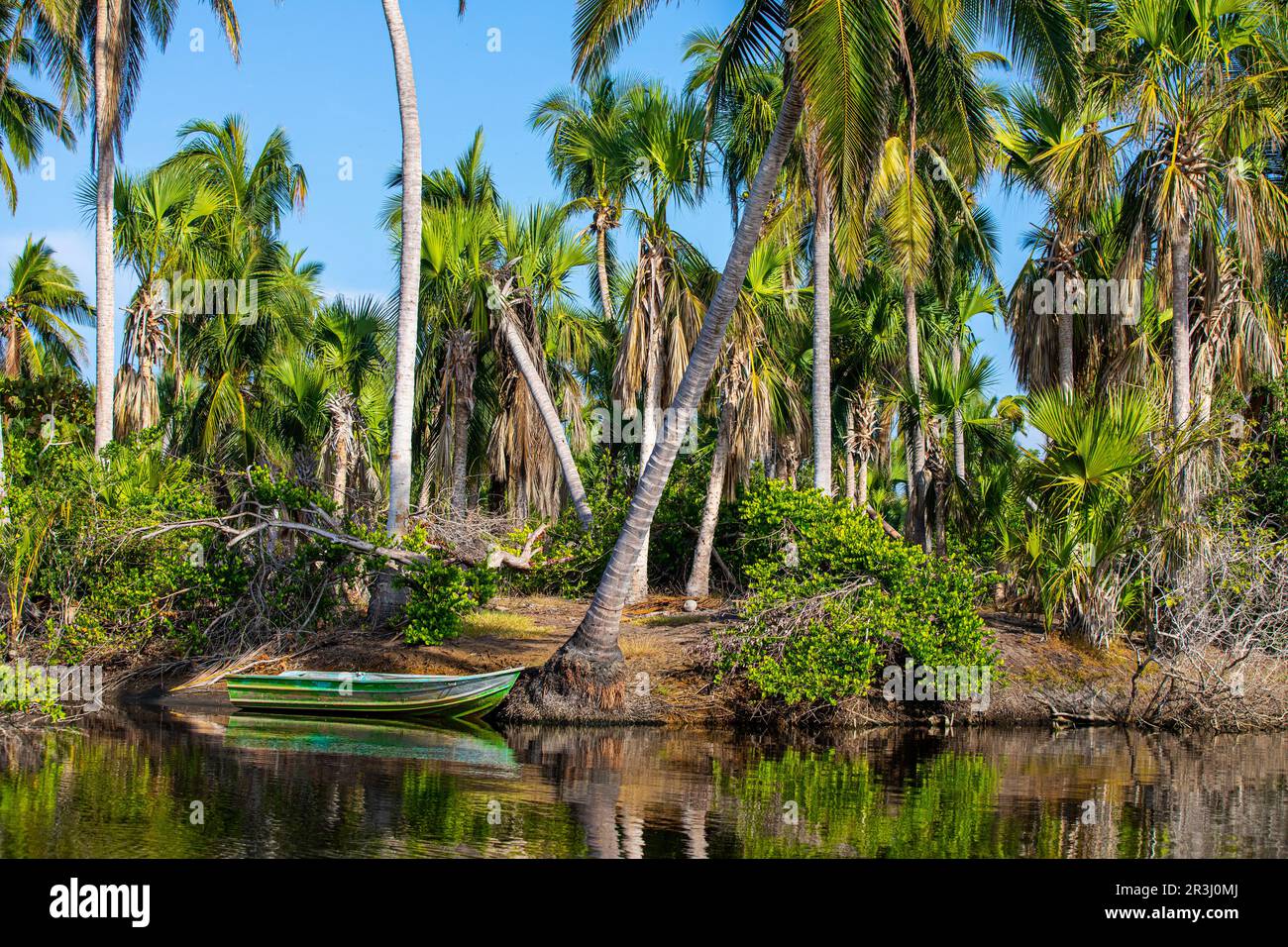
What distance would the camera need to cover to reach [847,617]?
18.0m

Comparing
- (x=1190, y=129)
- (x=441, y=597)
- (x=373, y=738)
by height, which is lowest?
(x=373, y=738)

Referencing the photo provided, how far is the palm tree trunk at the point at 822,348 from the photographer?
21125mm

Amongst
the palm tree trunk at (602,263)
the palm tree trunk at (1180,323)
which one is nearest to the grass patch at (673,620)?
the palm tree trunk at (602,263)

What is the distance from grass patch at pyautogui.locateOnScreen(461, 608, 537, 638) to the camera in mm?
21109

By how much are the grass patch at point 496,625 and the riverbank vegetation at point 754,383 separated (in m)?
1.08

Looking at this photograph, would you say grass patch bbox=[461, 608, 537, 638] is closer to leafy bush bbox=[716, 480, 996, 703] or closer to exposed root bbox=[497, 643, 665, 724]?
exposed root bbox=[497, 643, 665, 724]

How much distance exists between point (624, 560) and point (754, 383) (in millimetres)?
7041

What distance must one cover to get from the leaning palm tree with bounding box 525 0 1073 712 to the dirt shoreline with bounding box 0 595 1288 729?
0.76 m

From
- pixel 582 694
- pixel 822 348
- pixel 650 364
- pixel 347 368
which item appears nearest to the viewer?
pixel 582 694

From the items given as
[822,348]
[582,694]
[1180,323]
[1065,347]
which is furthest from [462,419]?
[1180,323]

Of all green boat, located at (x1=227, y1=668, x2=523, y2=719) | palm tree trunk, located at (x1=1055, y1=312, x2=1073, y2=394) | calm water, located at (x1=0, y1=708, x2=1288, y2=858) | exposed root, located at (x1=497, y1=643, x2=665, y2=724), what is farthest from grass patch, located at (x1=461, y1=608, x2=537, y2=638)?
palm tree trunk, located at (x1=1055, y1=312, x2=1073, y2=394)

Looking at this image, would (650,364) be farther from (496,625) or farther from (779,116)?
(779,116)

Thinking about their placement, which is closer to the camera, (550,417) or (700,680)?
(700,680)

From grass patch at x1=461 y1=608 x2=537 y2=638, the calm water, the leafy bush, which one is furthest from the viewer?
grass patch at x1=461 y1=608 x2=537 y2=638
